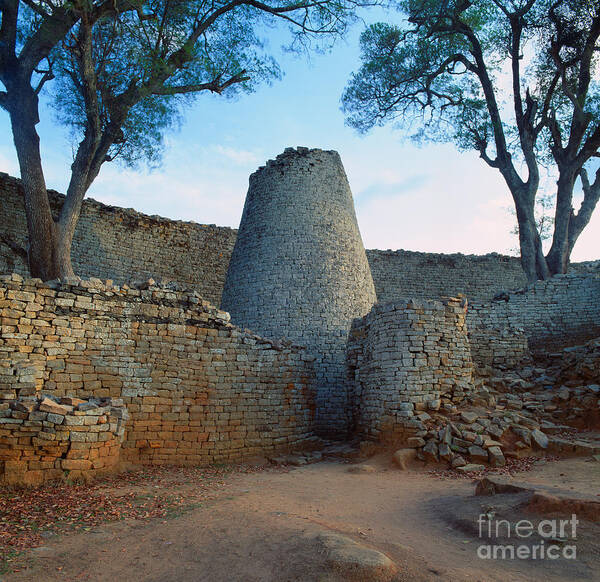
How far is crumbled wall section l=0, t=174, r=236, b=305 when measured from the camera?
1184cm

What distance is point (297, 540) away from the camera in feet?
11.3

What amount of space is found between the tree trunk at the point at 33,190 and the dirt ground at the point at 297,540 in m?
5.30

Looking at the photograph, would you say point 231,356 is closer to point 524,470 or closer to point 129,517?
point 129,517

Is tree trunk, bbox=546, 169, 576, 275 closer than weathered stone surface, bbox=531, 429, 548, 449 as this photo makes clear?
No

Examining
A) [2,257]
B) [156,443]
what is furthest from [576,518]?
[2,257]

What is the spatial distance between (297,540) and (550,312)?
1091 centimetres

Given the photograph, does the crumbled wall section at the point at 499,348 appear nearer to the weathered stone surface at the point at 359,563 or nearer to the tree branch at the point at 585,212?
the tree branch at the point at 585,212

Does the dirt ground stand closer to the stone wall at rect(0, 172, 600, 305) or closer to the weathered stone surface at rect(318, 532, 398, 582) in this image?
the weathered stone surface at rect(318, 532, 398, 582)

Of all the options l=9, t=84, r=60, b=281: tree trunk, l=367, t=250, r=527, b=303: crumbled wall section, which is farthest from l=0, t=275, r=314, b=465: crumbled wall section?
l=367, t=250, r=527, b=303: crumbled wall section

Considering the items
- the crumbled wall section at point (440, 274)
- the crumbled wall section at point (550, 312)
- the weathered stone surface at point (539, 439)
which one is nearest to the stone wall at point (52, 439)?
the weathered stone surface at point (539, 439)

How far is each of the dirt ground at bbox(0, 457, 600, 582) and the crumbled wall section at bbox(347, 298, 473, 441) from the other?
1.98m

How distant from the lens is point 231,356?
765 cm

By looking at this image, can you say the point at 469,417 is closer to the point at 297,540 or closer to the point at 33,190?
the point at 297,540

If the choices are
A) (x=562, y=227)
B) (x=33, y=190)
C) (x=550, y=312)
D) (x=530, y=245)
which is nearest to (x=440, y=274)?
(x=530, y=245)
